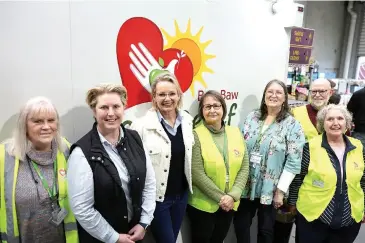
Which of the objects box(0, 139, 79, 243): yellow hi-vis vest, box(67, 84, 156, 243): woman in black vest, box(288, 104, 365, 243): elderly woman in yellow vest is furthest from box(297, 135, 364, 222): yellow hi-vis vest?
box(0, 139, 79, 243): yellow hi-vis vest

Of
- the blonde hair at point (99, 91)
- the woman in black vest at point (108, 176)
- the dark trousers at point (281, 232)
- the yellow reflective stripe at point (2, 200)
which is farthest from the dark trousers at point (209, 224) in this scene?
the yellow reflective stripe at point (2, 200)

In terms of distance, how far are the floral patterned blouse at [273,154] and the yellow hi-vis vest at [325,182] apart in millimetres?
113

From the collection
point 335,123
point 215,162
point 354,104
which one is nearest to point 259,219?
point 215,162

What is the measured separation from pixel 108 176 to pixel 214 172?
32.4 inches

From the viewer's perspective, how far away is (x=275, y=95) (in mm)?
2152

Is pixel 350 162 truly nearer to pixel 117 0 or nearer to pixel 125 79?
pixel 125 79

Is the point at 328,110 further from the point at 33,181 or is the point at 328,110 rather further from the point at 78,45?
the point at 33,181

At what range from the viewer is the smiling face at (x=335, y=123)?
1.95m

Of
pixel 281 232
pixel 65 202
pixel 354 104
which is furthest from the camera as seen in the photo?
pixel 354 104

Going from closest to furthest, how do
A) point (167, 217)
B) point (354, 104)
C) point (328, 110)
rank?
point (167, 217), point (328, 110), point (354, 104)

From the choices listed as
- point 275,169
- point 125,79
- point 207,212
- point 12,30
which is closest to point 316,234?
→ point 275,169

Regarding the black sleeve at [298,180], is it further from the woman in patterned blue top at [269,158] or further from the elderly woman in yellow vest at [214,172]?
the elderly woman in yellow vest at [214,172]

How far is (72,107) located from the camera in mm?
1714

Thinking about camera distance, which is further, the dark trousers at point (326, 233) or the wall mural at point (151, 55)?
the dark trousers at point (326, 233)
